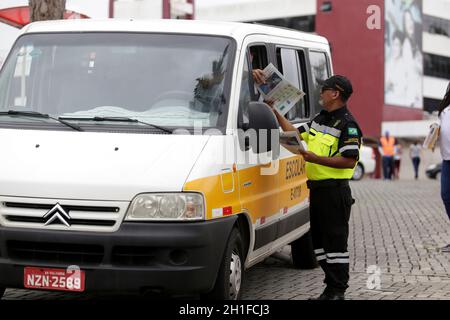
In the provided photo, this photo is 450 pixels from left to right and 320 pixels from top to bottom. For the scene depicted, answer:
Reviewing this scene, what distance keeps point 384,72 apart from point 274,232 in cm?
4833

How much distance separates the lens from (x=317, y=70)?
8.33 m

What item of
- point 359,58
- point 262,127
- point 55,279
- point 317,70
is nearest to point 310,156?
point 262,127

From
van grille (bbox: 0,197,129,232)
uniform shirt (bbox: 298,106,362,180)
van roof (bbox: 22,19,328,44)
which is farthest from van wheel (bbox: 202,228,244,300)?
van roof (bbox: 22,19,328,44)

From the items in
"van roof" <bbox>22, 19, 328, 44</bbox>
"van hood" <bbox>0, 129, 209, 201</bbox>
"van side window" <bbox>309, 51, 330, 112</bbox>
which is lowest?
"van hood" <bbox>0, 129, 209, 201</bbox>

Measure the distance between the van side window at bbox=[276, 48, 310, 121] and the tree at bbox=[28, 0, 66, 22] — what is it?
12.0 ft

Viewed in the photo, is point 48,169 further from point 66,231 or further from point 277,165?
point 277,165

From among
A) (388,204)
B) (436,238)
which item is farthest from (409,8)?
(436,238)

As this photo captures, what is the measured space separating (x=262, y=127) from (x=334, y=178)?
80 cm

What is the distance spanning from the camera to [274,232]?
21.8 ft

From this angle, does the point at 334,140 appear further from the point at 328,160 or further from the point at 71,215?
the point at 71,215

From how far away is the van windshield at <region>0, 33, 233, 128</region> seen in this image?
5.75m

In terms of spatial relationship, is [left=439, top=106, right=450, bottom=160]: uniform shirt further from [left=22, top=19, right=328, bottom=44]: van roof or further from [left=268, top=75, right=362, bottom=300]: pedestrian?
[left=22, top=19, right=328, bottom=44]: van roof

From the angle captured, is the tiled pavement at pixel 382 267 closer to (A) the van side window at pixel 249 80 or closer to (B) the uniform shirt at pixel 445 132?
(B) the uniform shirt at pixel 445 132

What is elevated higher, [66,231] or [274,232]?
[66,231]
